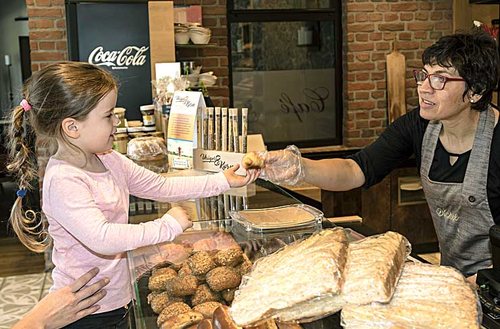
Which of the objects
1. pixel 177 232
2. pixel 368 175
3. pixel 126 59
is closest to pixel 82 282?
pixel 177 232

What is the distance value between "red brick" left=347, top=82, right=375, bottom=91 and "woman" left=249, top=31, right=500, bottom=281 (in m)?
3.96

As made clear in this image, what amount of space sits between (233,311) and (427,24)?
5911 mm

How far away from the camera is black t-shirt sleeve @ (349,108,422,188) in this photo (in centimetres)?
242

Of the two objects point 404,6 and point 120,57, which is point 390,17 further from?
point 120,57

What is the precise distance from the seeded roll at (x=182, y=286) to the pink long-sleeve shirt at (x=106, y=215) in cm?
28

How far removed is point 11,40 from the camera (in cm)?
566

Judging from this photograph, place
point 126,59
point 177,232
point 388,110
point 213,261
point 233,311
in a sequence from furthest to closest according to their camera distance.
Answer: point 388,110 → point 126,59 → point 177,232 → point 213,261 → point 233,311

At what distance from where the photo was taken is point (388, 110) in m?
6.27

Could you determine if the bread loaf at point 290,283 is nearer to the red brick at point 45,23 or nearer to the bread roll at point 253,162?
the bread roll at point 253,162

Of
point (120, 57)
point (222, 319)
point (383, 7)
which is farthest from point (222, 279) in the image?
point (383, 7)

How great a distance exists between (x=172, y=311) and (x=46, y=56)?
4.72 m

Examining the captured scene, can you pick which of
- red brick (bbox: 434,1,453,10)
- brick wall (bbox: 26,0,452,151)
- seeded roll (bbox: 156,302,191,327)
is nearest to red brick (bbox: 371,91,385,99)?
brick wall (bbox: 26,0,452,151)

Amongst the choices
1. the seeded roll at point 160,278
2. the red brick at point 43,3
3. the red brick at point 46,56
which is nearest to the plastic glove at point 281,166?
the seeded roll at point 160,278

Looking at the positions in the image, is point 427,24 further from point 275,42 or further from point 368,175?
point 368,175
